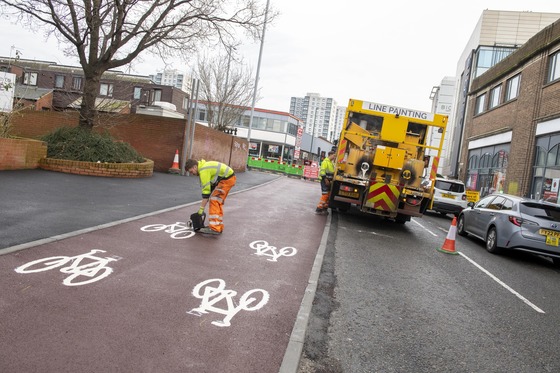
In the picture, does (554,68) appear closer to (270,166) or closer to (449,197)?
(449,197)

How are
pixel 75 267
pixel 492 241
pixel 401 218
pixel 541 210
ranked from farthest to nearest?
pixel 401 218, pixel 492 241, pixel 541 210, pixel 75 267

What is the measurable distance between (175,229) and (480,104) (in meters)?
27.0

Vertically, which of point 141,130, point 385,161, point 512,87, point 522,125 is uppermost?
point 512,87

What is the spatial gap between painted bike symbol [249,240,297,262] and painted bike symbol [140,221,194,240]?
1.15 metres

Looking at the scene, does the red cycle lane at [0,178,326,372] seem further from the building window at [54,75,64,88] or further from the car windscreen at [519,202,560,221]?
the building window at [54,75,64,88]

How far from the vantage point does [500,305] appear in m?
5.75

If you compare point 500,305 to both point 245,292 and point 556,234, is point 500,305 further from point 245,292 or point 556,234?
point 556,234

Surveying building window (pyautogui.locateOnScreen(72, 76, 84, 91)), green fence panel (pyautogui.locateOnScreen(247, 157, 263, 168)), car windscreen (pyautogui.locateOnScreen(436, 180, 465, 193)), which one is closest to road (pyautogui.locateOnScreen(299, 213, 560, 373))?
car windscreen (pyautogui.locateOnScreen(436, 180, 465, 193))

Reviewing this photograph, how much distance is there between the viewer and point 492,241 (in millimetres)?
10062

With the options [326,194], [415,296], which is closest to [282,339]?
[415,296]

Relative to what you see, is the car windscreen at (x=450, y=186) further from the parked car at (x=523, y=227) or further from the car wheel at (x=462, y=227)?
the parked car at (x=523, y=227)

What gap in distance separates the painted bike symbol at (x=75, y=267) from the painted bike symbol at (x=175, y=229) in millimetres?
1952

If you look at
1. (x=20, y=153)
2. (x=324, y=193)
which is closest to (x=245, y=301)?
(x=324, y=193)

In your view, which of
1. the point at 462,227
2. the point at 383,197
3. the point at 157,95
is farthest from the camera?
the point at 157,95
